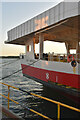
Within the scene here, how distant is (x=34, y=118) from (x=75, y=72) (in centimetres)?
534

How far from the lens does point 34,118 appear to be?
817cm

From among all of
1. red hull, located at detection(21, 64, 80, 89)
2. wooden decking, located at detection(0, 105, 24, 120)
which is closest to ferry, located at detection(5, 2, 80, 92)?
red hull, located at detection(21, 64, 80, 89)

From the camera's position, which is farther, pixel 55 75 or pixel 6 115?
pixel 55 75

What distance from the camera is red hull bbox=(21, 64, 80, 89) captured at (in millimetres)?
11508

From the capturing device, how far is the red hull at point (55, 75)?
37.8 feet

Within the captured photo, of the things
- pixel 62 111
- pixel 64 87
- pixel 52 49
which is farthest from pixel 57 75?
pixel 52 49

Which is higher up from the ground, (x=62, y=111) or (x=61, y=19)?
(x=61, y=19)

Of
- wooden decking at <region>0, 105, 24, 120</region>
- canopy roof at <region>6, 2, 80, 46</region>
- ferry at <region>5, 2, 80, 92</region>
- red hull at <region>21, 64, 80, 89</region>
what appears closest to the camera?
wooden decking at <region>0, 105, 24, 120</region>

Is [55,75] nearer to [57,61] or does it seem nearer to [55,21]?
[57,61]

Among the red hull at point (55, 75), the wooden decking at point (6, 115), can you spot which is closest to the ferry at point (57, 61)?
the red hull at point (55, 75)

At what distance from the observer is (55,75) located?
13.8 m

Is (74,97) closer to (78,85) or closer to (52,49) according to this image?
(78,85)

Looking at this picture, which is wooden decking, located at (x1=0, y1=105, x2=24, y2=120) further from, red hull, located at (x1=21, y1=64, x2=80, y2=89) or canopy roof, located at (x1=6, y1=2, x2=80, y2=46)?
canopy roof, located at (x1=6, y1=2, x2=80, y2=46)

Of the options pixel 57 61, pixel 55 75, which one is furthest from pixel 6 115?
pixel 57 61
